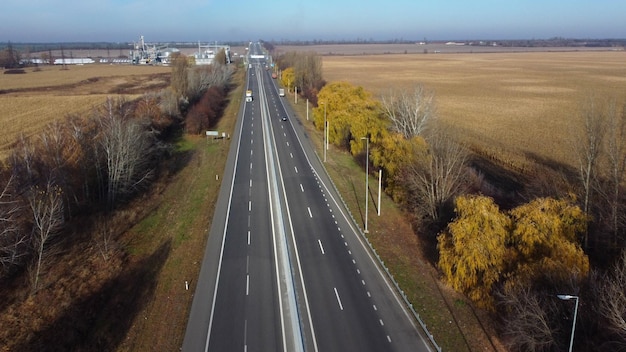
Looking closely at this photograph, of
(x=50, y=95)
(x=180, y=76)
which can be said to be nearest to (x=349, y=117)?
(x=180, y=76)

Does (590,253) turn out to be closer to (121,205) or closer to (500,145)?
(500,145)


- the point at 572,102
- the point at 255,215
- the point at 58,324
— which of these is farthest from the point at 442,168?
the point at 572,102

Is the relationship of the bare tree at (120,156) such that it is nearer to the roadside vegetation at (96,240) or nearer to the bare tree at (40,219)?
the roadside vegetation at (96,240)

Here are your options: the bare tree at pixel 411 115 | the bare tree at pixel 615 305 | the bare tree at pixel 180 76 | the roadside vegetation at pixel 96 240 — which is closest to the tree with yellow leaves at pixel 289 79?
the bare tree at pixel 180 76

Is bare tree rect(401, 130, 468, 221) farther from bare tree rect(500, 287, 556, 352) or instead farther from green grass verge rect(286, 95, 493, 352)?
bare tree rect(500, 287, 556, 352)

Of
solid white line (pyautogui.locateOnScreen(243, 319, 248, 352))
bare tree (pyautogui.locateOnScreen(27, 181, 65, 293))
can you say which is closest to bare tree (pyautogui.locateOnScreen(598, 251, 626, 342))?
solid white line (pyautogui.locateOnScreen(243, 319, 248, 352))

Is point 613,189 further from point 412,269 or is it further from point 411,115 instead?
Result: point 411,115
